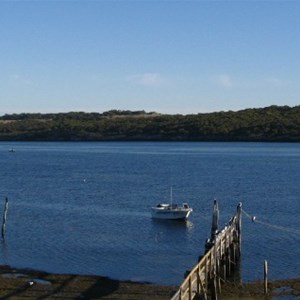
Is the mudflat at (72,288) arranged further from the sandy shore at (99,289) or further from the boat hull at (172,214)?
the boat hull at (172,214)

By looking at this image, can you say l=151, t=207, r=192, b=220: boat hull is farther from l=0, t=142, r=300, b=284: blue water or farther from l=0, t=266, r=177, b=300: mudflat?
l=0, t=266, r=177, b=300: mudflat

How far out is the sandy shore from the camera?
30.9 m

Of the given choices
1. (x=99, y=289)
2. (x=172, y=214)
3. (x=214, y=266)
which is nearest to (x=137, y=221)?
(x=172, y=214)

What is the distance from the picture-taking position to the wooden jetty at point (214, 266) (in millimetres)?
26511

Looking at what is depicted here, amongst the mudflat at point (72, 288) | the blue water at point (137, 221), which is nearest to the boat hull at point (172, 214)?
the blue water at point (137, 221)

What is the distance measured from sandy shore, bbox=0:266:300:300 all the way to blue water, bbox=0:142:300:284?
1.50 meters

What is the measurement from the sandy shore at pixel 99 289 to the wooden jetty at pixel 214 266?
115 centimetres

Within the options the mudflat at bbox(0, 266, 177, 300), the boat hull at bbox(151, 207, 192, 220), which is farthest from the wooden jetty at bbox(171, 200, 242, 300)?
the boat hull at bbox(151, 207, 192, 220)

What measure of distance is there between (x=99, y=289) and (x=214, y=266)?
5595 millimetres

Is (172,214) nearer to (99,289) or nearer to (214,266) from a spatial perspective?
(214,266)

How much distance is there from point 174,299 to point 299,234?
24801mm

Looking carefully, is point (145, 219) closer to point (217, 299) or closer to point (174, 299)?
point (217, 299)

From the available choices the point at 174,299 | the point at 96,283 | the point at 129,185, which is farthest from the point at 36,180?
the point at 174,299

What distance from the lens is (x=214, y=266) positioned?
3198 centimetres
